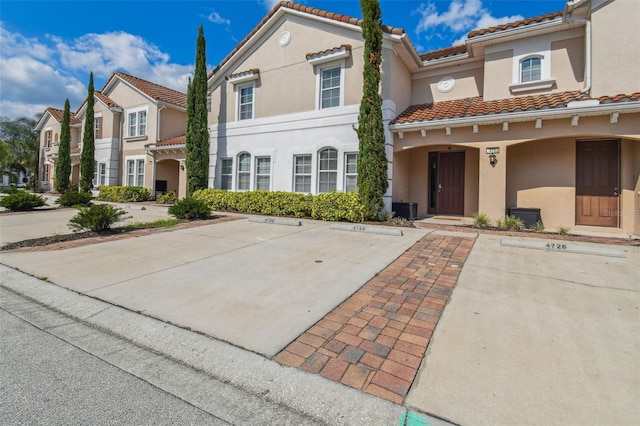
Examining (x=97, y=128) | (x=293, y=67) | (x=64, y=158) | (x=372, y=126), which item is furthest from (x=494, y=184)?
(x=64, y=158)

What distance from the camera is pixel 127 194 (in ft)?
62.0

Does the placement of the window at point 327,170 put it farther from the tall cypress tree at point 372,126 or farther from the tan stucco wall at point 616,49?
the tan stucco wall at point 616,49

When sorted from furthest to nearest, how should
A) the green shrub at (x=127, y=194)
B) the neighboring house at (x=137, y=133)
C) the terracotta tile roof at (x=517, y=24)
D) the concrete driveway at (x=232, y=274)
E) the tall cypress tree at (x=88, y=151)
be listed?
the tall cypress tree at (x=88, y=151)
the neighboring house at (x=137, y=133)
the green shrub at (x=127, y=194)
the terracotta tile roof at (x=517, y=24)
the concrete driveway at (x=232, y=274)

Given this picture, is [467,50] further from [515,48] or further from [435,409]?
[435,409]

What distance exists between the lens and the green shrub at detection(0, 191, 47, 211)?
13242 mm

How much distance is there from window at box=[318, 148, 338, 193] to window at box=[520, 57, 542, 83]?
7057 mm

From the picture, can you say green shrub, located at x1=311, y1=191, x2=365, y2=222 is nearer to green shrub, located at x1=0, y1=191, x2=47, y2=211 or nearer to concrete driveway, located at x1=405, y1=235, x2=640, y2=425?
concrete driveway, located at x1=405, y1=235, x2=640, y2=425

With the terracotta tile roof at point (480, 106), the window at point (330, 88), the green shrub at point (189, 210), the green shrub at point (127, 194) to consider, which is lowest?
the green shrub at point (189, 210)

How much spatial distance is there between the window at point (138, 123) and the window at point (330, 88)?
14.0 meters

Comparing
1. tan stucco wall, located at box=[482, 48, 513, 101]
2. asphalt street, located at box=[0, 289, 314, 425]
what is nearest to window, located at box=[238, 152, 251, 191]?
tan stucco wall, located at box=[482, 48, 513, 101]

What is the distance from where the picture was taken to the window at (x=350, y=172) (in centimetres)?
1169

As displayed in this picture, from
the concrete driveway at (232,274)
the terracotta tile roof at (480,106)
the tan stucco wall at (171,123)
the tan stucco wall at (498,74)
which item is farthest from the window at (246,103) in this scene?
the tan stucco wall at (498,74)

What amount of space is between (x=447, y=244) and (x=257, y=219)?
6.05 m

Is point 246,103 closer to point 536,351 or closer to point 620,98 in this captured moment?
point 620,98
